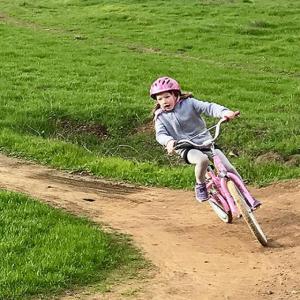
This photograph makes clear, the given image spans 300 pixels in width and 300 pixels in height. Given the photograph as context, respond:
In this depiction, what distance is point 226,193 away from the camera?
7637 mm

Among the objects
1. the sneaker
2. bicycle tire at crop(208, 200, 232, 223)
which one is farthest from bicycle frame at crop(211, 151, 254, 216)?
bicycle tire at crop(208, 200, 232, 223)

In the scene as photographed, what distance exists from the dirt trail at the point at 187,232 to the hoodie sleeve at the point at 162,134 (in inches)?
43.5

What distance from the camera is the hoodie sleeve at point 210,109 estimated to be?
7517mm

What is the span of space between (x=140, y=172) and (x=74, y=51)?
12.2 m

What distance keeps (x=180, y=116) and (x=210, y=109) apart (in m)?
0.38

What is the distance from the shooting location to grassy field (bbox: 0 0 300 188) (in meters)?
12.2

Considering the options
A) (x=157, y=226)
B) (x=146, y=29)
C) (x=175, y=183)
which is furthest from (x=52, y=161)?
(x=146, y=29)

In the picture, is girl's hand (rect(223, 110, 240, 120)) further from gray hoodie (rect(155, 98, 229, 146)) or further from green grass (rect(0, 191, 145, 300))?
green grass (rect(0, 191, 145, 300))

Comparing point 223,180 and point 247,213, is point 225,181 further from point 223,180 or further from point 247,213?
point 247,213

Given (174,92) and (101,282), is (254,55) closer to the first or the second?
(174,92)

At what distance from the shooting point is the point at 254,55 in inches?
888

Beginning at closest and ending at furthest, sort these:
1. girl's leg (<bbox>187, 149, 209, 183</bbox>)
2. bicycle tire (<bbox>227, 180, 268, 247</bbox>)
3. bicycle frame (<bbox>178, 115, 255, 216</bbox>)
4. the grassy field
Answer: bicycle tire (<bbox>227, 180, 268, 247</bbox>) < bicycle frame (<bbox>178, 115, 255, 216</bbox>) < girl's leg (<bbox>187, 149, 209, 183</bbox>) < the grassy field

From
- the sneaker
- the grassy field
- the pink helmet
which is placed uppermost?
the pink helmet

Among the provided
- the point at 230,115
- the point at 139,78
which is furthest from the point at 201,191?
the point at 139,78
